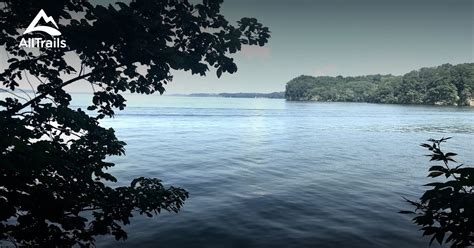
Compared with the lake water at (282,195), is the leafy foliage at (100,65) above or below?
above

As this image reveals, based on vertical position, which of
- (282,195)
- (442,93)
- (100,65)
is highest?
(442,93)

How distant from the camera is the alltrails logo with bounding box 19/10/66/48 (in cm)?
546

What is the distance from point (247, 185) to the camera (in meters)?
19.2

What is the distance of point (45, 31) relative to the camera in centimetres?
552

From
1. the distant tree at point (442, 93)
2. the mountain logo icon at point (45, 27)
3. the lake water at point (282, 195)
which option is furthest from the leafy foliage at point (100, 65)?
the distant tree at point (442, 93)

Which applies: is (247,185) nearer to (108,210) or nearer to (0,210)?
(108,210)

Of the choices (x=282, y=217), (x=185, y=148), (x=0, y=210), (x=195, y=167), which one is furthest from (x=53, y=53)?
(x=185, y=148)

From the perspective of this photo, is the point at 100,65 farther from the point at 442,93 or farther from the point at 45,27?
the point at 442,93

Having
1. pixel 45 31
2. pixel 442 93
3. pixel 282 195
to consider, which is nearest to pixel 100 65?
pixel 45 31

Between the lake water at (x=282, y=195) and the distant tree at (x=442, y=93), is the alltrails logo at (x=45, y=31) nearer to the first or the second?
the lake water at (x=282, y=195)

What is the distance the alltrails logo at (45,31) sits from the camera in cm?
546

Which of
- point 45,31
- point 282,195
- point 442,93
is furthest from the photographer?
point 442,93

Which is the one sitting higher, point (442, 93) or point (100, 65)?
point (442, 93)

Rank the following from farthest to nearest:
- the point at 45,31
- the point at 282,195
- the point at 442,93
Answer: the point at 442,93 → the point at 282,195 → the point at 45,31
